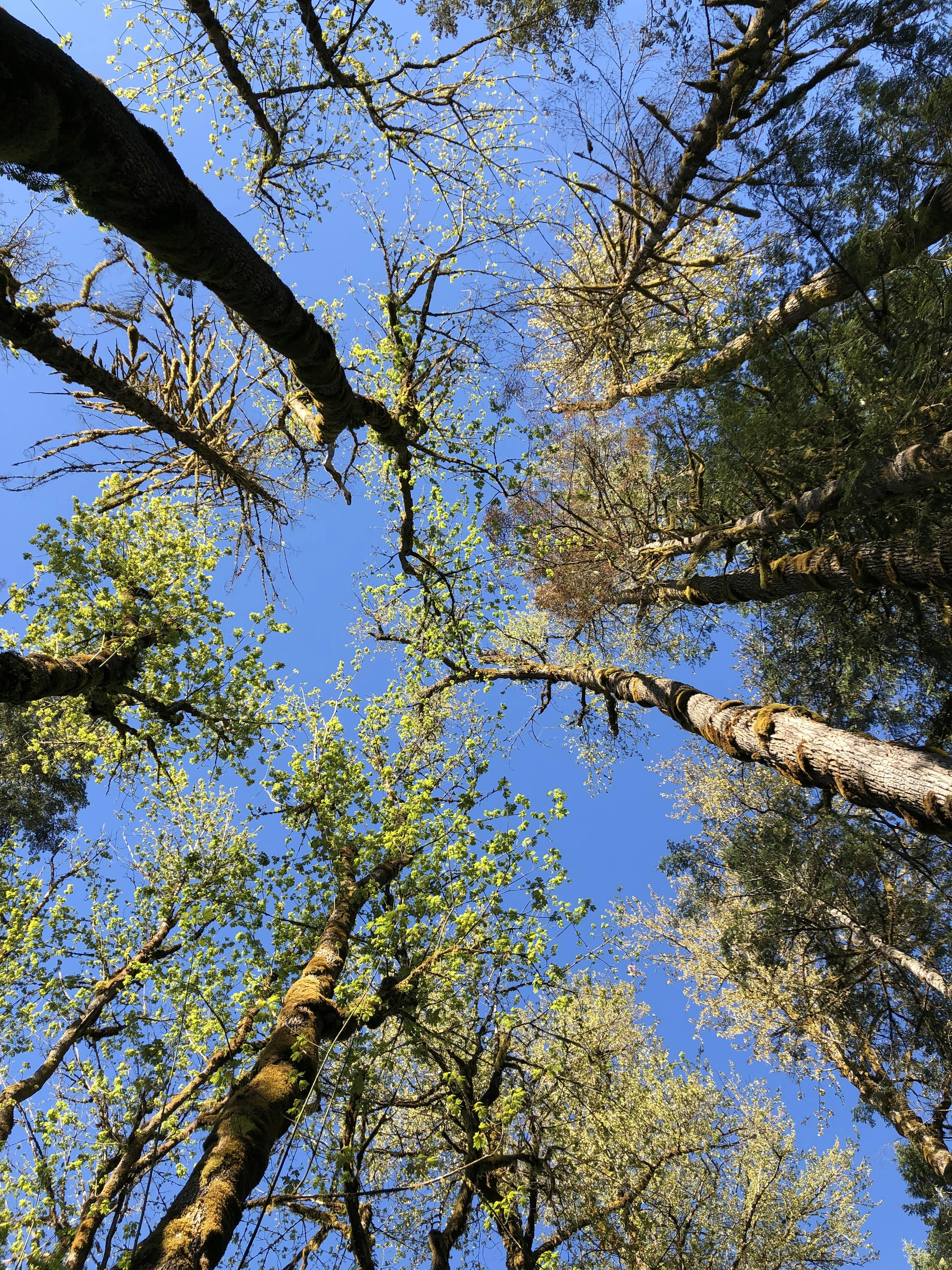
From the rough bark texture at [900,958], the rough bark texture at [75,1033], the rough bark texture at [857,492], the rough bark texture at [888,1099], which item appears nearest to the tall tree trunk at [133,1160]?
the rough bark texture at [75,1033]

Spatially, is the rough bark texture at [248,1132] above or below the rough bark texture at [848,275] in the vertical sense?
below

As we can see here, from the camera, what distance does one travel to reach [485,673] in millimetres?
10953

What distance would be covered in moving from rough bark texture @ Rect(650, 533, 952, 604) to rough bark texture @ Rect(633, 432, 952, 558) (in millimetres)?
405

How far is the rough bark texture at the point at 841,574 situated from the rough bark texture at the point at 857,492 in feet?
1.33

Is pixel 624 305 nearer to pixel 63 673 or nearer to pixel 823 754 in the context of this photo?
pixel 823 754

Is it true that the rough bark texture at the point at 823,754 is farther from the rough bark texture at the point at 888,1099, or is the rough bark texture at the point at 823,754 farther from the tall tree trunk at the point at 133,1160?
the rough bark texture at the point at 888,1099

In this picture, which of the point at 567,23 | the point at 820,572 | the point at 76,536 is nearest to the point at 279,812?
the point at 76,536

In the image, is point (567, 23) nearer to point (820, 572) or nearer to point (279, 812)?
point (820, 572)

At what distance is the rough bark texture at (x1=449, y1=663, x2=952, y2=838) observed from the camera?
4230 mm

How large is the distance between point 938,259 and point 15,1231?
415 inches

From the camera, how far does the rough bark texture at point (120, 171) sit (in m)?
2.58

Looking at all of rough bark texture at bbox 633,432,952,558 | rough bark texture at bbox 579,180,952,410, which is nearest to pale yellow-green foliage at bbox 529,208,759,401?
rough bark texture at bbox 579,180,952,410

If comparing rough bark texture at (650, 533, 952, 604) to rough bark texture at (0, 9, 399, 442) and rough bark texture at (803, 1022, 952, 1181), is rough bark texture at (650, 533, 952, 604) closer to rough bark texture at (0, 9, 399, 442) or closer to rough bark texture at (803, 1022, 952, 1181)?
rough bark texture at (0, 9, 399, 442)

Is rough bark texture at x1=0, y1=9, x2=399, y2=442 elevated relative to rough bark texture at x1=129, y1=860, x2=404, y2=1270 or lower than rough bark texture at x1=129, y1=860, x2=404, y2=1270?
elevated
